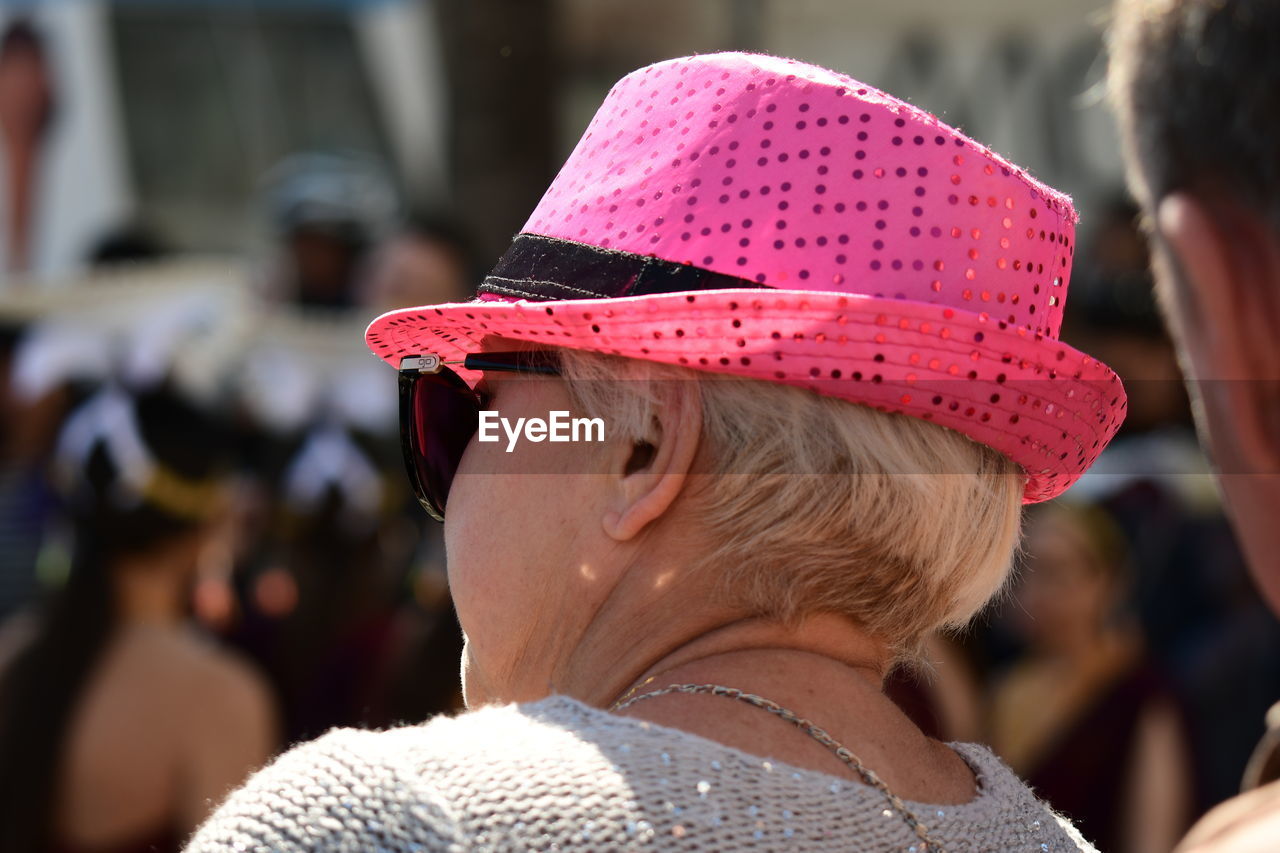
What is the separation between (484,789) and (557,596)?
1.02ft

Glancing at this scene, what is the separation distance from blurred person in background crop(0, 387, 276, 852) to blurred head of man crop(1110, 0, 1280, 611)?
255 cm

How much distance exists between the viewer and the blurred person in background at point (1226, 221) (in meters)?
1.30

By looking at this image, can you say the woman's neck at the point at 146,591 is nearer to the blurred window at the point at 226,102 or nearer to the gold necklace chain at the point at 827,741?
the gold necklace chain at the point at 827,741

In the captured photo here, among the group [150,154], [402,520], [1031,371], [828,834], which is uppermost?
[1031,371]

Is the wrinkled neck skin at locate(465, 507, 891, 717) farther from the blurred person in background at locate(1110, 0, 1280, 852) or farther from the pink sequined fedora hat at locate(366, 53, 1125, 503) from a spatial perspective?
the blurred person in background at locate(1110, 0, 1280, 852)

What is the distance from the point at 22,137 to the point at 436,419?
594 centimetres

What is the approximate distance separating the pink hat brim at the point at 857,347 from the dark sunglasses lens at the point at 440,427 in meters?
0.12

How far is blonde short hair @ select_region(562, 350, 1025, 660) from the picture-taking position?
132cm

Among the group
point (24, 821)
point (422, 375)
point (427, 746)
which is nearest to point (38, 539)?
point (24, 821)

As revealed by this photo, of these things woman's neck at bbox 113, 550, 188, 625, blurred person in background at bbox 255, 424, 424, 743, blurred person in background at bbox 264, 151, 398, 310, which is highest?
blurred person in background at bbox 264, 151, 398, 310

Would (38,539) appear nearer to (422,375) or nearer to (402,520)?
(402,520)

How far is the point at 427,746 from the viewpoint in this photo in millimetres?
1147

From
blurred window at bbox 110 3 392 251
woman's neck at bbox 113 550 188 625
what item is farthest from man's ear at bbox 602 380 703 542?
blurred window at bbox 110 3 392 251

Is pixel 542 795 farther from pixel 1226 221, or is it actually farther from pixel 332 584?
pixel 332 584
